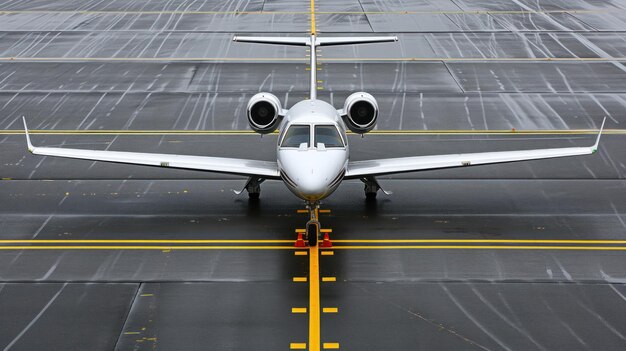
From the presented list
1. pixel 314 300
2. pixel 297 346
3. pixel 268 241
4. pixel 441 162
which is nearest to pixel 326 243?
pixel 268 241

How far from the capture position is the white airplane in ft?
65.2

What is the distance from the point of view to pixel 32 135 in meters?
29.6

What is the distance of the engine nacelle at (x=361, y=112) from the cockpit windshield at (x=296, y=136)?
7.58 feet

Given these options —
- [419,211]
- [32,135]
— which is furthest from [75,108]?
[419,211]

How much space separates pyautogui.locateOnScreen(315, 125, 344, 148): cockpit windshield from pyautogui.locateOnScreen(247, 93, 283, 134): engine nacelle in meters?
1.99

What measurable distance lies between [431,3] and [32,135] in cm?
3440

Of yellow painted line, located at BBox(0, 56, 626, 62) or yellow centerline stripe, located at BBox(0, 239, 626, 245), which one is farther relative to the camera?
yellow painted line, located at BBox(0, 56, 626, 62)

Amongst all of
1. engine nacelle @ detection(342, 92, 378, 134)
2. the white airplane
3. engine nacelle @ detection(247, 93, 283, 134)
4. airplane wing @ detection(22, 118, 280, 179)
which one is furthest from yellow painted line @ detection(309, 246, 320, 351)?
engine nacelle @ detection(342, 92, 378, 134)

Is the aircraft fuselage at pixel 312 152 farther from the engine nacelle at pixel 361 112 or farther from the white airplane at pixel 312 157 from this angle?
the engine nacelle at pixel 361 112

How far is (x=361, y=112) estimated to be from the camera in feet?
75.6

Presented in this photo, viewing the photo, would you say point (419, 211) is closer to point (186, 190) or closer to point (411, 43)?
point (186, 190)

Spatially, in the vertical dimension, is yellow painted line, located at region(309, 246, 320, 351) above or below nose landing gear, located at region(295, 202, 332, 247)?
below

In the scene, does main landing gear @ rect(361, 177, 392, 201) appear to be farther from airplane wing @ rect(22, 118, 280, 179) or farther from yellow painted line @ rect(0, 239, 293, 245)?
yellow painted line @ rect(0, 239, 293, 245)

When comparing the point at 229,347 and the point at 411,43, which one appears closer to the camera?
the point at 229,347
